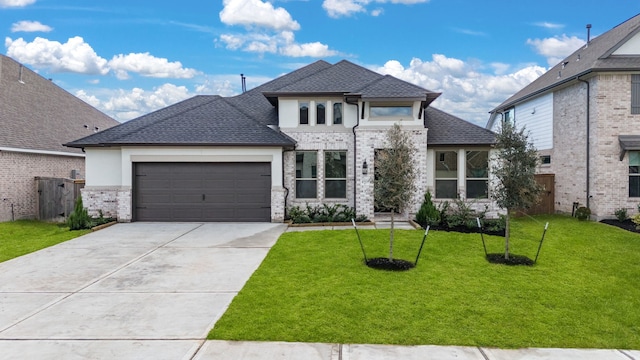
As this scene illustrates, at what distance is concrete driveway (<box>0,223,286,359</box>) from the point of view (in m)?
5.37

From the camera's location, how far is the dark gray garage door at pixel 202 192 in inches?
623

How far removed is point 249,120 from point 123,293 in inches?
413

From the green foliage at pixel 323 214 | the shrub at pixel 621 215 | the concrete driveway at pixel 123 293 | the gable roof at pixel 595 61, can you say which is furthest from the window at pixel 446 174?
the concrete driveway at pixel 123 293

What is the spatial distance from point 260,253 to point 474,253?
18.0ft

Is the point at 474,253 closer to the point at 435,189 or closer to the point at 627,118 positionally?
the point at 435,189

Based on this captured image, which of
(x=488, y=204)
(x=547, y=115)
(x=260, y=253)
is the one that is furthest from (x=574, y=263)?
(x=547, y=115)

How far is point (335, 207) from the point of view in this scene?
1566 cm

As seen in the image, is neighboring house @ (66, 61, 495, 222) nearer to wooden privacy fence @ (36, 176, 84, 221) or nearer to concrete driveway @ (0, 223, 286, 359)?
wooden privacy fence @ (36, 176, 84, 221)

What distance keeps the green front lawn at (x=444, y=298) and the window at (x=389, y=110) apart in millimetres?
5888

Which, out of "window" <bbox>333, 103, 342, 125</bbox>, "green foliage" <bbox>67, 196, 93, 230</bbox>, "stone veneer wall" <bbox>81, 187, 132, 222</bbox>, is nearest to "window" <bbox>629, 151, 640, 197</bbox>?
"window" <bbox>333, 103, 342, 125</bbox>

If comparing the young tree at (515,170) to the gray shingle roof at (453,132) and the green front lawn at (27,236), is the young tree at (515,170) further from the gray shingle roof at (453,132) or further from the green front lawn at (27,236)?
the green front lawn at (27,236)

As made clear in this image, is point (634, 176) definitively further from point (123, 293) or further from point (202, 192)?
point (123, 293)

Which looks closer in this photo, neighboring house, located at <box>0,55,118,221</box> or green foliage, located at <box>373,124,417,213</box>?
green foliage, located at <box>373,124,417,213</box>

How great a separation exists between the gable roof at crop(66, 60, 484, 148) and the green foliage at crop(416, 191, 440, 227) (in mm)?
2809
